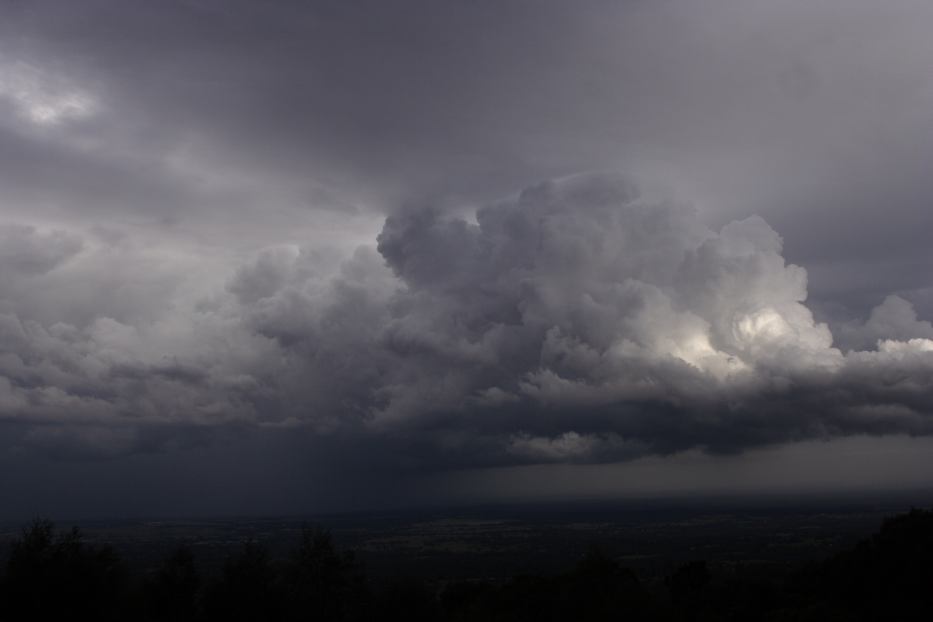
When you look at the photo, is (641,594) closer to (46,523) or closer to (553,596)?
(553,596)

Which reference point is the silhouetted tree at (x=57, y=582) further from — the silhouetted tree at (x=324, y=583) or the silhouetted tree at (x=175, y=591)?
the silhouetted tree at (x=324, y=583)

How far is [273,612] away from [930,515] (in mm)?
68570

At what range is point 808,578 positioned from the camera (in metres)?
86.9

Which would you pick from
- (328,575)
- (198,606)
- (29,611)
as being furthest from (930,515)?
(29,611)

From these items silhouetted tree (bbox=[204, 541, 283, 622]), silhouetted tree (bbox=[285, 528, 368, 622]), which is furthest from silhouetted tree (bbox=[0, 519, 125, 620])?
silhouetted tree (bbox=[285, 528, 368, 622])

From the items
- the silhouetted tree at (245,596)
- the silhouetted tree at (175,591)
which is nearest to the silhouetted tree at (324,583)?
the silhouetted tree at (245,596)

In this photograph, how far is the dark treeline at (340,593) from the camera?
52.9 metres

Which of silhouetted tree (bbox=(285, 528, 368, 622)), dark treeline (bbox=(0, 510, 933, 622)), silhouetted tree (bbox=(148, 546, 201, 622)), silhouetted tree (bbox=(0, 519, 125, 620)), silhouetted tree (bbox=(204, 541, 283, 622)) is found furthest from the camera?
silhouetted tree (bbox=(285, 528, 368, 622))

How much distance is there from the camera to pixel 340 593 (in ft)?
213

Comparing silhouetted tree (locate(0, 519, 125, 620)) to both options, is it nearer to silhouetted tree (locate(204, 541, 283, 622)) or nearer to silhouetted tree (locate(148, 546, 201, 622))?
silhouetted tree (locate(148, 546, 201, 622))

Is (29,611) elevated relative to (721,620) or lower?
elevated

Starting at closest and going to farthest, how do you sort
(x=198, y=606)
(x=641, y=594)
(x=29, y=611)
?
(x=29, y=611), (x=641, y=594), (x=198, y=606)

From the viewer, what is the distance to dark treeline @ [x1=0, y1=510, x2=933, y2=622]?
52.9 metres

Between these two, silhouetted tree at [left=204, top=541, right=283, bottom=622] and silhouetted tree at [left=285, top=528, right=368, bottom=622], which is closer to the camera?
silhouetted tree at [left=204, top=541, right=283, bottom=622]
